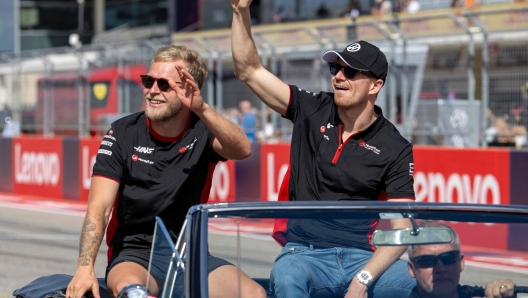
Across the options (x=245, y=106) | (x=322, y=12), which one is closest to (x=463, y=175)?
(x=245, y=106)

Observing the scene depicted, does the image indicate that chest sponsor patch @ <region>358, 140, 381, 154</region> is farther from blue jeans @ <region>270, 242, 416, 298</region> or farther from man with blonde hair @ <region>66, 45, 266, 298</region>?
blue jeans @ <region>270, 242, 416, 298</region>

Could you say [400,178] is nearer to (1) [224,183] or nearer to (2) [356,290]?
(2) [356,290]

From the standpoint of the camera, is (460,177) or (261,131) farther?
(261,131)

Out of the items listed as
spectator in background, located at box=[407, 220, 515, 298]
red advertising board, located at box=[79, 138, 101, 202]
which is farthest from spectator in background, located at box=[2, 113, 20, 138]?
spectator in background, located at box=[407, 220, 515, 298]

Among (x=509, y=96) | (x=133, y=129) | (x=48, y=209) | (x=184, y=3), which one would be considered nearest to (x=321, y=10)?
(x=184, y=3)

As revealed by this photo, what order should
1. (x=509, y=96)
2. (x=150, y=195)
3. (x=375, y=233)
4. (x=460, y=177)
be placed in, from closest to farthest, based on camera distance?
(x=375, y=233) < (x=150, y=195) < (x=460, y=177) < (x=509, y=96)

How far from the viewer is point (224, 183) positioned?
13.2 meters

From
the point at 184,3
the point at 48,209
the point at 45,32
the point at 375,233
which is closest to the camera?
the point at 375,233

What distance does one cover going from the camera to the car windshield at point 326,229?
266 centimetres

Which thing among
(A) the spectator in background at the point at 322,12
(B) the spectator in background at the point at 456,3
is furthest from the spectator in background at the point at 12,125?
(B) the spectator in background at the point at 456,3

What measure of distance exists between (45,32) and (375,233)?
43.8m

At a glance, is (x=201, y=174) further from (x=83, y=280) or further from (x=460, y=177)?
(x=460, y=177)

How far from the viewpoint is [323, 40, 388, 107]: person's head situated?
3861 millimetres

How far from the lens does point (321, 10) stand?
1005 inches
